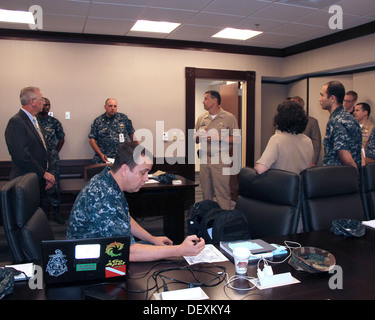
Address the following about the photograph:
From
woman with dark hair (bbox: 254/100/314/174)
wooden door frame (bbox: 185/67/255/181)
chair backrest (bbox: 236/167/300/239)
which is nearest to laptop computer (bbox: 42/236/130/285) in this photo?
chair backrest (bbox: 236/167/300/239)

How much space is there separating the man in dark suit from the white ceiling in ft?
3.92

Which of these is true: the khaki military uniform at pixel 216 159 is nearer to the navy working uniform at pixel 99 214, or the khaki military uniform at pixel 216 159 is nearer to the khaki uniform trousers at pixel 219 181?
the khaki uniform trousers at pixel 219 181

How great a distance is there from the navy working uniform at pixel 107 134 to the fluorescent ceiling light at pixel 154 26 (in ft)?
4.48

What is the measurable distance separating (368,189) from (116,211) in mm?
1969

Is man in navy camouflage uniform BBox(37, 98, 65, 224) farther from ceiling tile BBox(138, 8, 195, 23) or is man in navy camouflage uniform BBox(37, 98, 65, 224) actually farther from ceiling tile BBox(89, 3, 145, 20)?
ceiling tile BBox(138, 8, 195, 23)

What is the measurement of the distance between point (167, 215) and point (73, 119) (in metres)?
2.55

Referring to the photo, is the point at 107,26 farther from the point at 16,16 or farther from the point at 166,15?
the point at 16,16

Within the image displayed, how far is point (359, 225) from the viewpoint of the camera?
1922mm

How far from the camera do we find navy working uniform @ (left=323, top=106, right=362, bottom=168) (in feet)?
9.73

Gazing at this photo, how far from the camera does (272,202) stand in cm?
215

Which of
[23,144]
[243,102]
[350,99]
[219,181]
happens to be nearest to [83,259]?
[23,144]

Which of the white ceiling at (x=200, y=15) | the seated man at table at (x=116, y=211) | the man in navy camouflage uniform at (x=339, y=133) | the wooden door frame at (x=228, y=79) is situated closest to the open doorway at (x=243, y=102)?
the wooden door frame at (x=228, y=79)

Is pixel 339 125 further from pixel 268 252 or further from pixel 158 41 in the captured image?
pixel 158 41

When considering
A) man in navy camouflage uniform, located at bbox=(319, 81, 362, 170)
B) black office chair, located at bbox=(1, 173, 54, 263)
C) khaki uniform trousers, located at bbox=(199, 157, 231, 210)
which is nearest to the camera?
black office chair, located at bbox=(1, 173, 54, 263)
